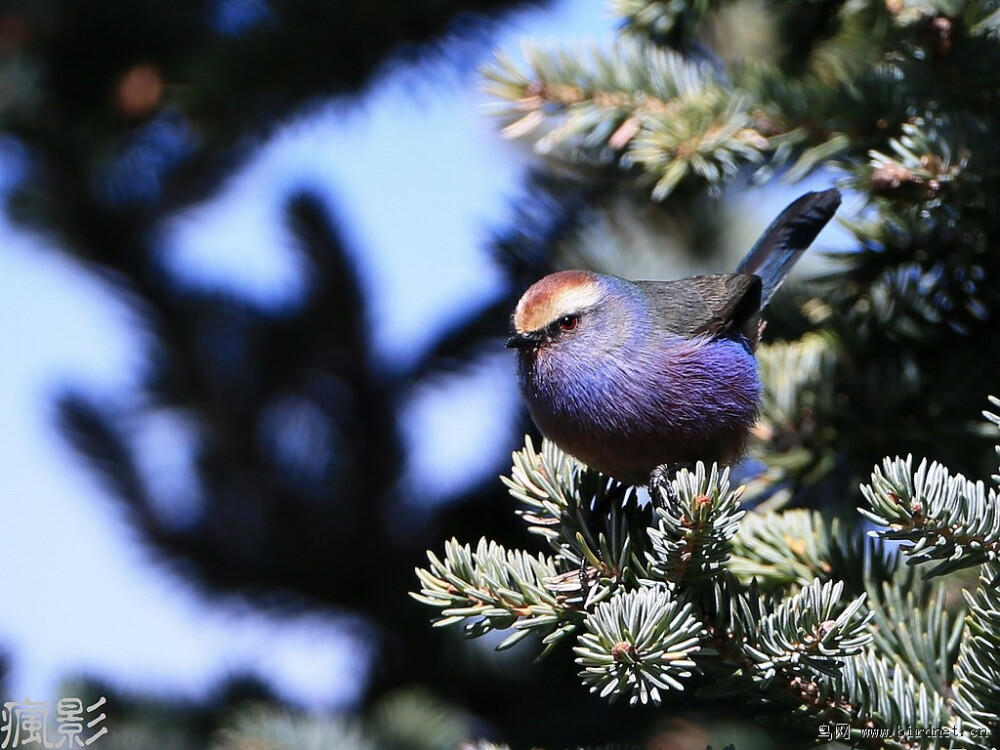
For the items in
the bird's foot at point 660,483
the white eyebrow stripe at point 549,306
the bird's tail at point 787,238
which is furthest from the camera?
the bird's tail at point 787,238

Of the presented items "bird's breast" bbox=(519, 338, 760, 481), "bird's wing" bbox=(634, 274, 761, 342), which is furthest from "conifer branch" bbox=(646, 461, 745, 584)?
"bird's wing" bbox=(634, 274, 761, 342)

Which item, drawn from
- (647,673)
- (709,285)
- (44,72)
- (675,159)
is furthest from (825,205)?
(44,72)

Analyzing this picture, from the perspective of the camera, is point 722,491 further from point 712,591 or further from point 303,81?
point 303,81

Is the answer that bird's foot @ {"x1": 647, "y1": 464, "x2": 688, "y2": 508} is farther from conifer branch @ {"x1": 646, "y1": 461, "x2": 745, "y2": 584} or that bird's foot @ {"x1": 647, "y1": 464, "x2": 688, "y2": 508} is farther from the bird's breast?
conifer branch @ {"x1": 646, "y1": 461, "x2": 745, "y2": 584}

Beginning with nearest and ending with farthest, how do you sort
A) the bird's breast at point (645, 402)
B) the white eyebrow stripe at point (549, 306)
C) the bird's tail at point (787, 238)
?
the bird's breast at point (645, 402) → the white eyebrow stripe at point (549, 306) → the bird's tail at point (787, 238)

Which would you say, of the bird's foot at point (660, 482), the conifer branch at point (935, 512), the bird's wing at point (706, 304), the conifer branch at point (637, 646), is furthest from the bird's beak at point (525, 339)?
the conifer branch at point (935, 512)

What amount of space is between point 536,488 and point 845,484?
1181 millimetres

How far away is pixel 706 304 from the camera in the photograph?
11.4ft

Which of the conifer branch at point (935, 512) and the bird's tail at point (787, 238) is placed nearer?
the conifer branch at point (935, 512)

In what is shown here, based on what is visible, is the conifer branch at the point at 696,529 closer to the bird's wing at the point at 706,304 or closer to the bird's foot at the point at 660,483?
the bird's foot at the point at 660,483

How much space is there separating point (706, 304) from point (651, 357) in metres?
0.37

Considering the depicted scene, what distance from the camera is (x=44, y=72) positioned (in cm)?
400

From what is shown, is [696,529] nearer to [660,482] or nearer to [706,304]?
[660,482]

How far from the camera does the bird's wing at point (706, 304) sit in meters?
3.40
